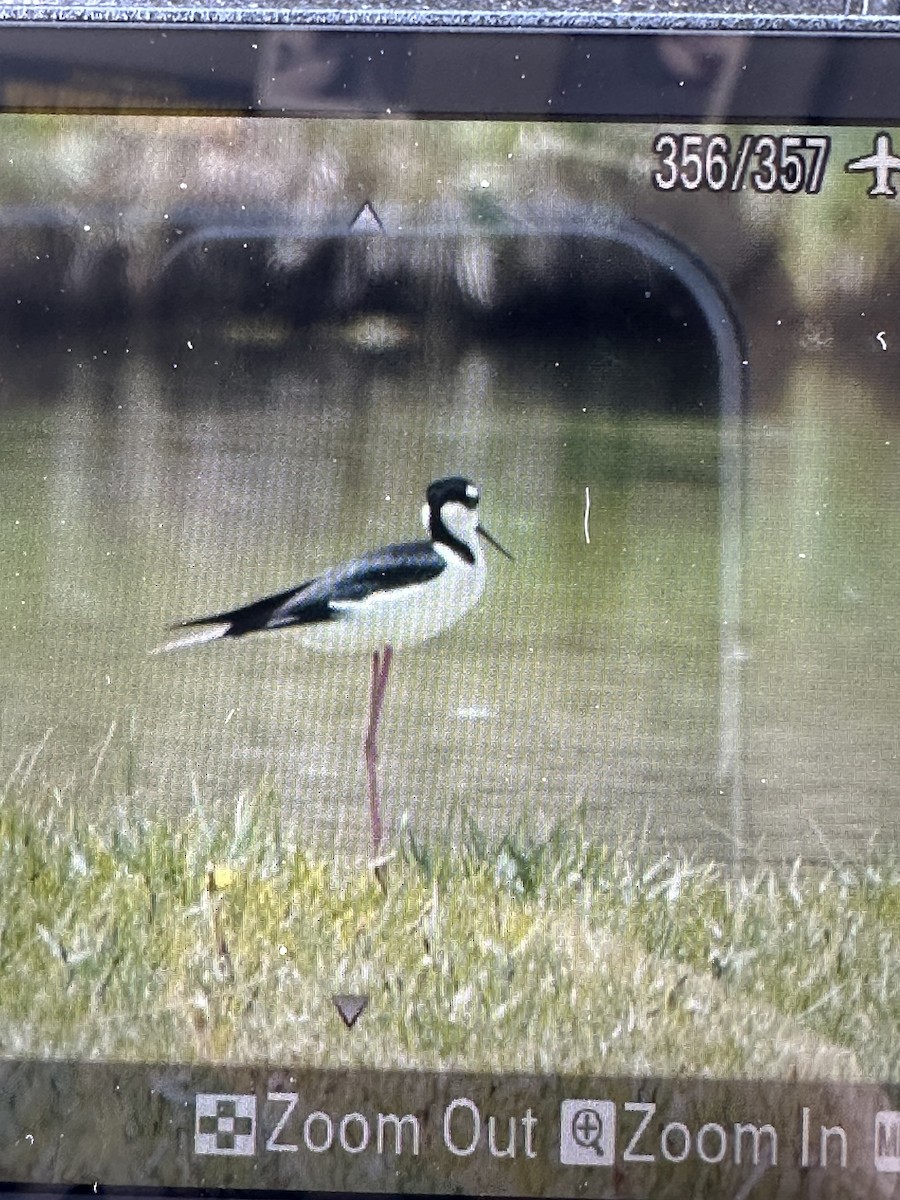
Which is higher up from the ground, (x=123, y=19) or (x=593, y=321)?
(x=123, y=19)

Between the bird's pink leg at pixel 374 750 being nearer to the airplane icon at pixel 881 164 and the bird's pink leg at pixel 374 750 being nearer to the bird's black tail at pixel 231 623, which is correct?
the bird's black tail at pixel 231 623

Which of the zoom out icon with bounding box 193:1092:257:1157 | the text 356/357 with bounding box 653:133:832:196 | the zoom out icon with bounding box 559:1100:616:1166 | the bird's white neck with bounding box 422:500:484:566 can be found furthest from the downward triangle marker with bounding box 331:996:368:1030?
the text 356/357 with bounding box 653:133:832:196

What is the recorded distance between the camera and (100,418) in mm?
2139

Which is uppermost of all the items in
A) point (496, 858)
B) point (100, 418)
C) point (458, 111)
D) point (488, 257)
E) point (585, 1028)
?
point (458, 111)

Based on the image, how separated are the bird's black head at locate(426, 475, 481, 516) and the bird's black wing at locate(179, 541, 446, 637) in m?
0.05

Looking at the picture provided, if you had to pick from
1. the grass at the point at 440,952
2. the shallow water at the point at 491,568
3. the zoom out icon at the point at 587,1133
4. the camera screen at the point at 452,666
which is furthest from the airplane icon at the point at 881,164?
the zoom out icon at the point at 587,1133

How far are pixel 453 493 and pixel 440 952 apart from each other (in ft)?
1.67

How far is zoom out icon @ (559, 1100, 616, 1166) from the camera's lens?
6.97 ft

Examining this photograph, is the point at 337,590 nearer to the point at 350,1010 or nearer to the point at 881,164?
the point at 350,1010

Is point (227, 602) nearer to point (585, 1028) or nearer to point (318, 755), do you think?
point (318, 755)

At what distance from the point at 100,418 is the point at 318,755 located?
1.45 ft

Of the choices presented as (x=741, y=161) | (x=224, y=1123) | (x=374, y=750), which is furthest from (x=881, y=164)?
(x=224, y=1123)

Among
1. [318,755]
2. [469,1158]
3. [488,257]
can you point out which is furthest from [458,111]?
[469,1158]

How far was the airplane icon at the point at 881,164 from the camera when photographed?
6.86ft
